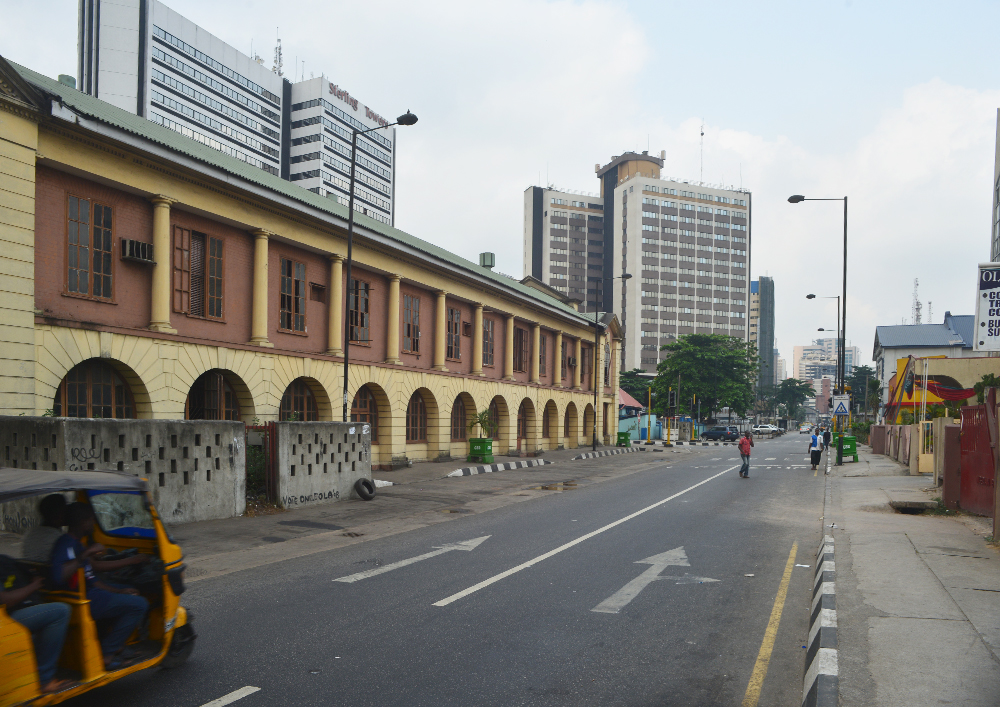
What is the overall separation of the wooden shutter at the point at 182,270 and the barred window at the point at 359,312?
667 cm

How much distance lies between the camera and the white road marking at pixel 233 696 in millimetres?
5145

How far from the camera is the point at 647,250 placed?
13488 centimetres

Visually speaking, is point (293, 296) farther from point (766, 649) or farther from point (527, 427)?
point (527, 427)

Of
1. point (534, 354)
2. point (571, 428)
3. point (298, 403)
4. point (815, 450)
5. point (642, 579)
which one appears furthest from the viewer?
point (571, 428)

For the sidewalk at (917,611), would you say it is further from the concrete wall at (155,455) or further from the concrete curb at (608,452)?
the concrete curb at (608,452)

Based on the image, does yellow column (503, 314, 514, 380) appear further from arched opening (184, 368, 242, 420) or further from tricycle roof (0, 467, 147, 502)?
tricycle roof (0, 467, 147, 502)

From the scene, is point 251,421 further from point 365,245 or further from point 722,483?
point 722,483

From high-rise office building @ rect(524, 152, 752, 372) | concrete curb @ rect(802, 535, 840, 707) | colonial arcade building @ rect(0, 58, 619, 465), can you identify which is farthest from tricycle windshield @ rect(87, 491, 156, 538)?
high-rise office building @ rect(524, 152, 752, 372)

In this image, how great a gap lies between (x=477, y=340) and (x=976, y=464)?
21.7 metres

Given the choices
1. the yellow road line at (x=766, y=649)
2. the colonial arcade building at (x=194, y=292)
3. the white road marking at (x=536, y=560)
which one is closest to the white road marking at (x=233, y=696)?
the white road marking at (x=536, y=560)

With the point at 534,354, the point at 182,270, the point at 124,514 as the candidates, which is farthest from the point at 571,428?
the point at 124,514

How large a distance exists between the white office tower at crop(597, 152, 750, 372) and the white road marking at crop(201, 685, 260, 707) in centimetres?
12946

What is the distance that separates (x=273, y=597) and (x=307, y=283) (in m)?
16.8

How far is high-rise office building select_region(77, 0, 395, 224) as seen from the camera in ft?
285
